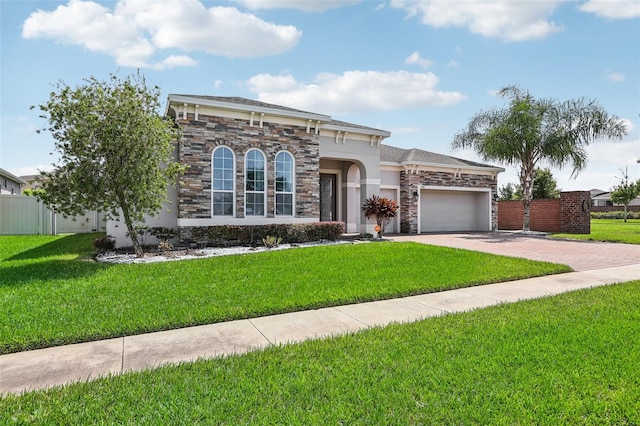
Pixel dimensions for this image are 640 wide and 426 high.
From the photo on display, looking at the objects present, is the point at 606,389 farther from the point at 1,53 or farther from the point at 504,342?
the point at 1,53

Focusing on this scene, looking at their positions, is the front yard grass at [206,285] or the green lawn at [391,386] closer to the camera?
the green lawn at [391,386]

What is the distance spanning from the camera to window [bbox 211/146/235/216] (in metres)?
12.4

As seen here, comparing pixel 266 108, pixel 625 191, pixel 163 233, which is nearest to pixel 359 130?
pixel 266 108

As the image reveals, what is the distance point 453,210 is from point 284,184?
12.2m

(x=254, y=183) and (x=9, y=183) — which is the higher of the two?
(x=9, y=183)

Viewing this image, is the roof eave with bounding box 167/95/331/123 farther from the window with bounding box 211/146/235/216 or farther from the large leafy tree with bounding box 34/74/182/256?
the large leafy tree with bounding box 34/74/182/256

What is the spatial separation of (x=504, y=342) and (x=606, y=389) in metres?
1.03

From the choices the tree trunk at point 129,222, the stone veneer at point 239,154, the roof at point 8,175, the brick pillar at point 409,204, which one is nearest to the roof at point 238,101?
the stone veneer at point 239,154

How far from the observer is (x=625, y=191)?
119ft

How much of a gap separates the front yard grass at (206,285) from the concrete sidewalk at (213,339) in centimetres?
26

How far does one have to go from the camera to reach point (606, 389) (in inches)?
116

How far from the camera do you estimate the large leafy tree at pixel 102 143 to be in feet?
29.0

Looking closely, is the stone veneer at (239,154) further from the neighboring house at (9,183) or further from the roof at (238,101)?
the neighboring house at (9,183)

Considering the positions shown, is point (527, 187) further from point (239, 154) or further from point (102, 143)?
point (102, 143)
